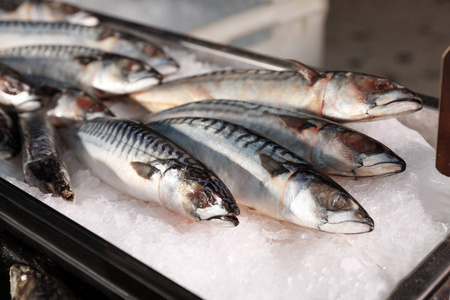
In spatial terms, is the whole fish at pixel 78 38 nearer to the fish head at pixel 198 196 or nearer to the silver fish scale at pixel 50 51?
the silver fish scale at pixel 50 51

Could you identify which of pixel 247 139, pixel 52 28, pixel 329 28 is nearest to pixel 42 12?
pixel 52 28

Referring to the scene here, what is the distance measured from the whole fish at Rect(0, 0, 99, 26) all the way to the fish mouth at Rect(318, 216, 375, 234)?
176cm

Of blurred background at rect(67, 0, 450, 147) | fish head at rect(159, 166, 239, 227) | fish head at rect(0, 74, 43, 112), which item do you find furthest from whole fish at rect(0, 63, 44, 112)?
blurred background at rect(67, 0, 450, 147)

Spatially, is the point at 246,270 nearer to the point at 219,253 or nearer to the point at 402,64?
the point at 219,253

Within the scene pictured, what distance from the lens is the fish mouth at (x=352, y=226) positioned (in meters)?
1.11

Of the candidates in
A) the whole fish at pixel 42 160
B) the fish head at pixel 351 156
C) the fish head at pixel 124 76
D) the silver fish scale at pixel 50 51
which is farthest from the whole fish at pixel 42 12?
the fish head at pixel 351 156

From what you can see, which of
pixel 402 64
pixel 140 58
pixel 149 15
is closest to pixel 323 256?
pixel 140 58

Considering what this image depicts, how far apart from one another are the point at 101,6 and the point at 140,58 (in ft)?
6.66

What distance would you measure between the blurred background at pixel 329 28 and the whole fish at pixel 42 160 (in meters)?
1.07

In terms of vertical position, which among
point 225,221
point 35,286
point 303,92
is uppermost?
point 303,92

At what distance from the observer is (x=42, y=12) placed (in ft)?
8.11

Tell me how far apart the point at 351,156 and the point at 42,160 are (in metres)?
0.84

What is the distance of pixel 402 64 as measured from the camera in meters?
5.00

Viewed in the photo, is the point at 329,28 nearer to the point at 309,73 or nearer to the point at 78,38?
the point at 78,38
